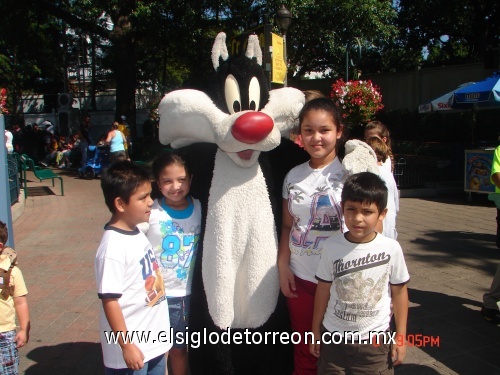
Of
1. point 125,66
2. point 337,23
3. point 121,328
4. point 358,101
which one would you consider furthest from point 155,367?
point 337,23

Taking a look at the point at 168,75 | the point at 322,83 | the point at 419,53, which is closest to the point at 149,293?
the point at 322,83

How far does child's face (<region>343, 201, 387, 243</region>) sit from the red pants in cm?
38

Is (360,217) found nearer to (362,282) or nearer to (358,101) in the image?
(362,282)

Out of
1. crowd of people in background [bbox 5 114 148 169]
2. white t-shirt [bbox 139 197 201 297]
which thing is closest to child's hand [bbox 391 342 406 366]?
white t-shirt [bbox 139 197 201 297]

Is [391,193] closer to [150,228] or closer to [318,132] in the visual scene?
[318,132]

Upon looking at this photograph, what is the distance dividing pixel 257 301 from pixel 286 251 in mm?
286

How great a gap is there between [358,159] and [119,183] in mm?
1092

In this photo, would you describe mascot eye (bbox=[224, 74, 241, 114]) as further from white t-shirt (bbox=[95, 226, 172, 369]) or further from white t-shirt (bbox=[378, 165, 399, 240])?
white t-shirt (bbox=[378, 165, 399, 240])

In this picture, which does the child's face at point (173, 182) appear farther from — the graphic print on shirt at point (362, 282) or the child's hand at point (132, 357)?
the graphic print on shirt at point (362, 282)

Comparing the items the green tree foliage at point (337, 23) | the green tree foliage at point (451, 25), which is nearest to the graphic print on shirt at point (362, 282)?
the green tree foliage at point (337, 23)

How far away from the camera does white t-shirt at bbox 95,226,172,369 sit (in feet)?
6.42

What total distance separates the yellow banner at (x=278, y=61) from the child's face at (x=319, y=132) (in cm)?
554

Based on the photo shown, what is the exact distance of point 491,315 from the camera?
3.92 m

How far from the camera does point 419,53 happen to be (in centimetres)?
2766
